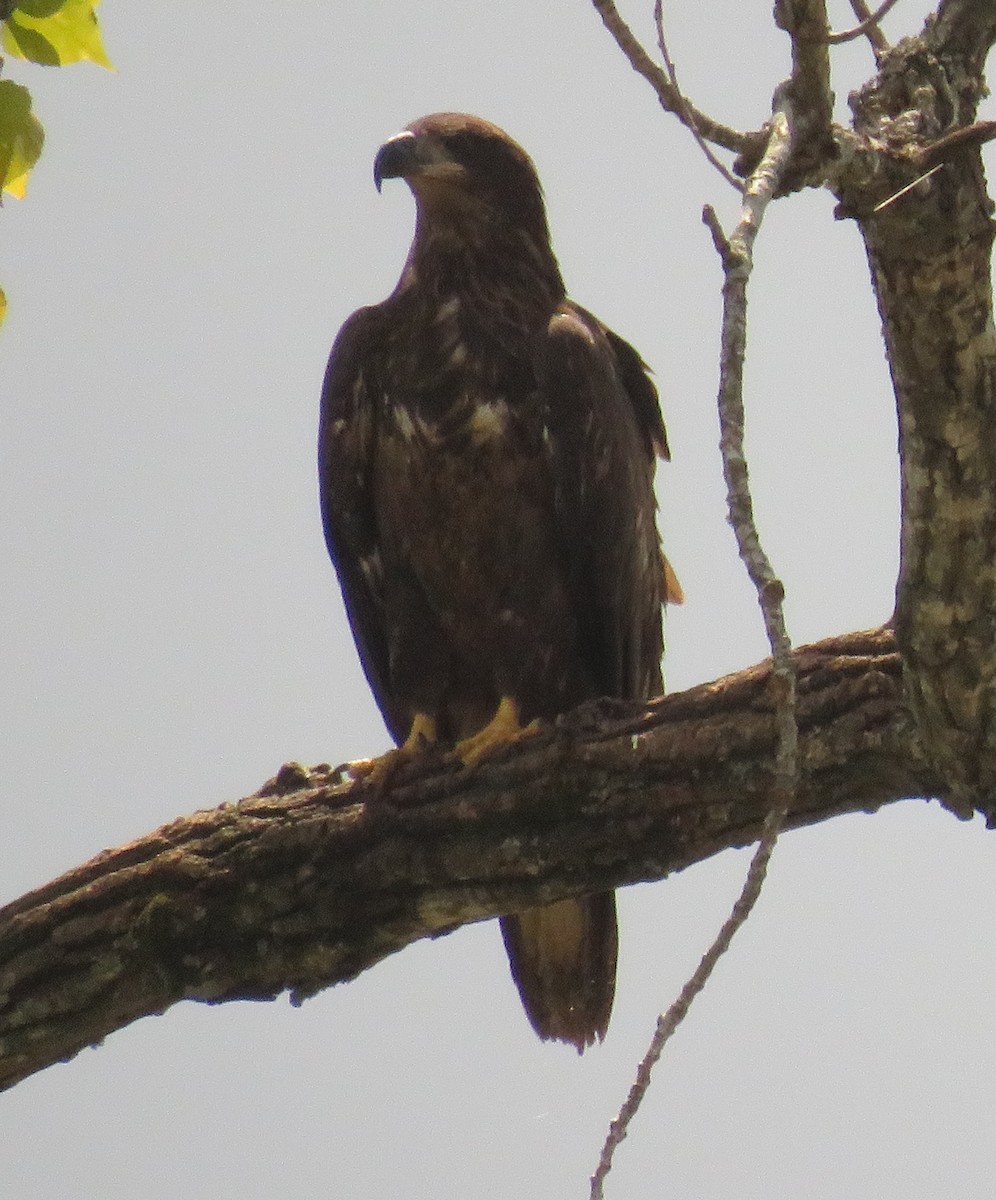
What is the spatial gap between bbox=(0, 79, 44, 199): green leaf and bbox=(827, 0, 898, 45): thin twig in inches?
51.0

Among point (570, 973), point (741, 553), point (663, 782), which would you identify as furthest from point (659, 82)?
point (570, 973)

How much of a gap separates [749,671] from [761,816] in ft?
1.09

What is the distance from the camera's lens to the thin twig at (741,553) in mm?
2738

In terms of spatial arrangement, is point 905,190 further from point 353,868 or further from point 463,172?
point 463,172

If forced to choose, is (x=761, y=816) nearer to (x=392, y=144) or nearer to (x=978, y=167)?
(x=978, y=167)

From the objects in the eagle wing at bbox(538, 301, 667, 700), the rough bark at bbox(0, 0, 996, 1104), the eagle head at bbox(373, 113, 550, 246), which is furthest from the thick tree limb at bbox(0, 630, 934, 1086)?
the eagle head at bbox(373, 113, 550, 246)

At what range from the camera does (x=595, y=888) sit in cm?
442

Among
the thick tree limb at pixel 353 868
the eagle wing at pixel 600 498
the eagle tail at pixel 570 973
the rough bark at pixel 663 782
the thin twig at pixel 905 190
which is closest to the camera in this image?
Answer: the thin twig at pixel 905 190

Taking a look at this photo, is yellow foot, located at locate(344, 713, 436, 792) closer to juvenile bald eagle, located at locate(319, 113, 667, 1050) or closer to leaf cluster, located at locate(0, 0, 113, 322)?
juvenile bald eagle, located at locate(319, 113, 667, 1050)

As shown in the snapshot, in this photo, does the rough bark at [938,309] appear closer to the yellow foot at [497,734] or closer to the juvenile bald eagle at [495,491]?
the yellow foot at [497,734]

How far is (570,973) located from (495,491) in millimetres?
1454

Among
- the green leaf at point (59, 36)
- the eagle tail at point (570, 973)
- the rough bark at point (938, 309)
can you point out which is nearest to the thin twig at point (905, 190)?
the rough bark at point (938, 309)

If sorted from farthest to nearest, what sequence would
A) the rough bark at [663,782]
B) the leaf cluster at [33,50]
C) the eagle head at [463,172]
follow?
the eagle head at [463,172], the rough bark at [663,782], the leaf cluster at [33,50]

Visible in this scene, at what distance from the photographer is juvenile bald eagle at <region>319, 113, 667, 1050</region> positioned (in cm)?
539
